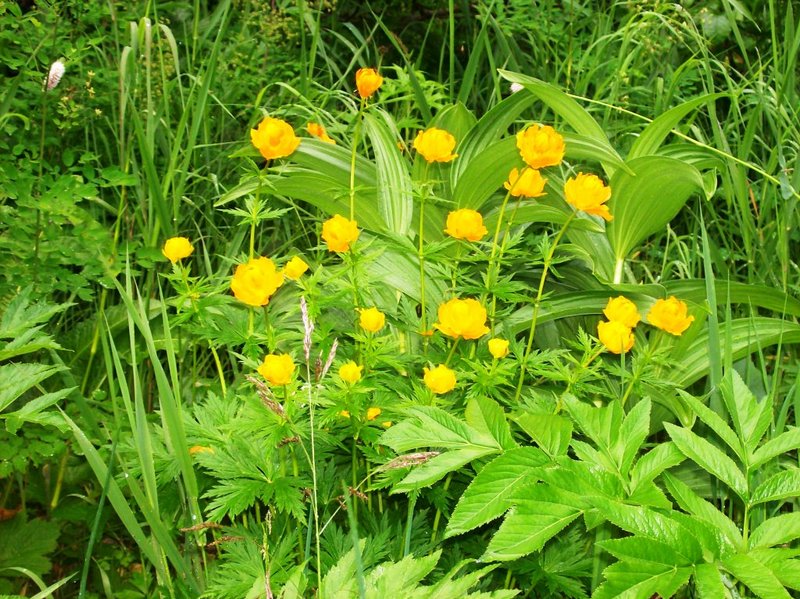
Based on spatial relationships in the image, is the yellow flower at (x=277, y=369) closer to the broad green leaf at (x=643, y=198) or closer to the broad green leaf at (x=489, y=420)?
the broad green leaf at (x=489, y=420)

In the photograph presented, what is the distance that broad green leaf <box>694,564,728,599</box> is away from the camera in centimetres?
89

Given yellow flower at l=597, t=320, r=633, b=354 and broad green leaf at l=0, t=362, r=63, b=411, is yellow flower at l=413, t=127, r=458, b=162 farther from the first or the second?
broad green leaf at l=0, t=362, r=63, b=411

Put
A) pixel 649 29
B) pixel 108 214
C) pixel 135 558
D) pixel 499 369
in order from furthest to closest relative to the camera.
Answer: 1. pixel 649 29
2. pixel 108 214
3. pixel 135 558
4. pixel 499 369

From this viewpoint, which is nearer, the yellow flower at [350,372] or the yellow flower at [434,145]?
the yellow flower at [350,372]

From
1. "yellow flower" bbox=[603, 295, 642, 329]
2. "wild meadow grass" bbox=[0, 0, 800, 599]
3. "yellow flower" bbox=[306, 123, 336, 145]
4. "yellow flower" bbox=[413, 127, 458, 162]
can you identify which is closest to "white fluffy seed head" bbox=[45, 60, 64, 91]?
"wild meadow grass" bbox=[0, 0, 800, 599]

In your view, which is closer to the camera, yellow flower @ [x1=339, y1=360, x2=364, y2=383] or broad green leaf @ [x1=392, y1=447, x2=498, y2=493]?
broad green leaf @ [x1=392, y1=447, x2=498, y2=493]

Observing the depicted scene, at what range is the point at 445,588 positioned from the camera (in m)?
1.01

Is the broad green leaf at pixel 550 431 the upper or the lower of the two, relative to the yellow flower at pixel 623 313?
lower

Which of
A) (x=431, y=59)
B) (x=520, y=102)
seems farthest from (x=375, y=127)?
(x=431, y=59)

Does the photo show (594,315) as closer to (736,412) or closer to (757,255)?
(757,255)

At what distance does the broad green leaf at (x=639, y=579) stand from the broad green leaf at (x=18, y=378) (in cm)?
83

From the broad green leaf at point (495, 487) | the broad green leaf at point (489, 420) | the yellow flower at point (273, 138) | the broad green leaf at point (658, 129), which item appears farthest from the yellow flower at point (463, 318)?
the broad green leaf at point (658, 129)

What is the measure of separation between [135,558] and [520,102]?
1.22m

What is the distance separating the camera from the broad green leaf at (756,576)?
898 millimetres
